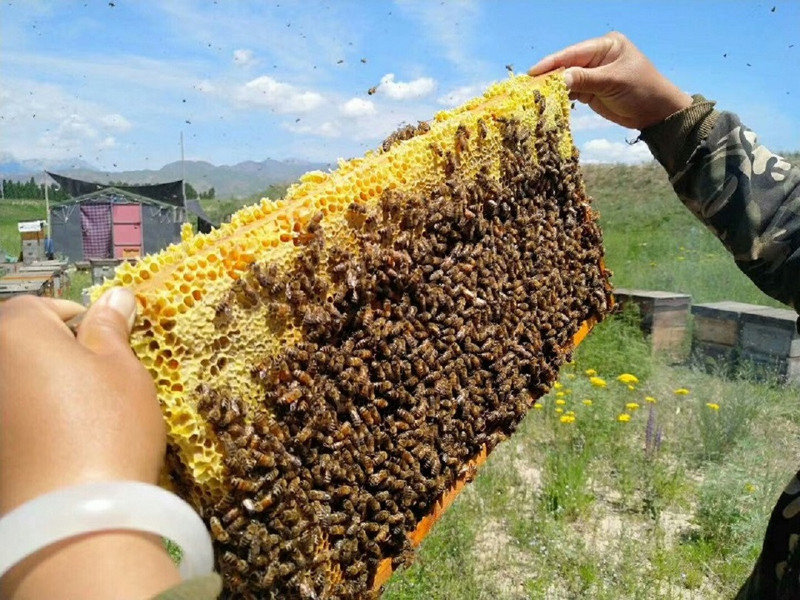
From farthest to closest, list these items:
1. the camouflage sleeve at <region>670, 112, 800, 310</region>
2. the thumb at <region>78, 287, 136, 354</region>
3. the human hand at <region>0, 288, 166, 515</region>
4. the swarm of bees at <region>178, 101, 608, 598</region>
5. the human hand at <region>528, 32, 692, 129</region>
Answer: the human hand at <region>528, 32, 692, 129</region> → the camouflage sleeve at <region>670, 112, 800, 310</region> → the swarm of bees at <region>178, 101, 608, 598</region> → the thumb at <region>78, 287, 136, 354</region> → the human hand at <region>0, 288, 166, 515</region>

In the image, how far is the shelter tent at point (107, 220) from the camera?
38.7 metres

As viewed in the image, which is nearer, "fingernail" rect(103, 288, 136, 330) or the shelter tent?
"fingernail" rect(103, 288, 136, 330)

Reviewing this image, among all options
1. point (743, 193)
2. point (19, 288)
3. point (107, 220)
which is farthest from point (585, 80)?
point (107, 220)

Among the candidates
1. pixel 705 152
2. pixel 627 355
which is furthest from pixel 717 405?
pixel 705 152

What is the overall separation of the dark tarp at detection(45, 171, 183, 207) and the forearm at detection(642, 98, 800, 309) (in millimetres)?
39658

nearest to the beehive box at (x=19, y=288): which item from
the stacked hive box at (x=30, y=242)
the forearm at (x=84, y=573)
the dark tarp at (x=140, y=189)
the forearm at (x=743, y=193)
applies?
the forearm at (x=743, y=193)

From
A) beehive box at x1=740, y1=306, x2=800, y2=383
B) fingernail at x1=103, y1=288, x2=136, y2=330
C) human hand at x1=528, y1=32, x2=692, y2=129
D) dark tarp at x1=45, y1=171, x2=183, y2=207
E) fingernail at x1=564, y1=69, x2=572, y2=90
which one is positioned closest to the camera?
fingernail at x1=103, y1=288, x2=136, y2=330

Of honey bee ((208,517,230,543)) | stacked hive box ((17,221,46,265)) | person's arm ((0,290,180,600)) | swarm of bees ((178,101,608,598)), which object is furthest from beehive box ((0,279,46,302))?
stacked hive box ((17,221,46,265))

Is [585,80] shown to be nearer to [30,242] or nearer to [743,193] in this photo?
[743,193]

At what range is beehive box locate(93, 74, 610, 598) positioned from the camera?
1687mm

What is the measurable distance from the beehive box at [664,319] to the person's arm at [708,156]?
7913 millimetres

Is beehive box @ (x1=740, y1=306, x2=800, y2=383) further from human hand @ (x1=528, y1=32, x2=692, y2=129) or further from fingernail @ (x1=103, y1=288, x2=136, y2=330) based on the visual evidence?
fingernail @ (x1=103, y1=288, x2=136, y2=330)

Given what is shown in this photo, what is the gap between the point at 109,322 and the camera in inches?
55.2

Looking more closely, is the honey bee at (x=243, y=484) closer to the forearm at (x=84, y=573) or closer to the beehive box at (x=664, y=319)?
the forearm at (x=84, y=573)
